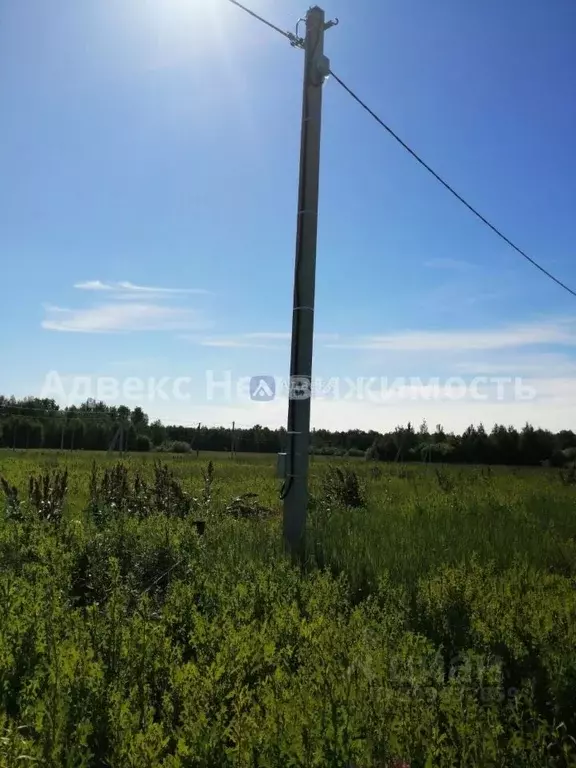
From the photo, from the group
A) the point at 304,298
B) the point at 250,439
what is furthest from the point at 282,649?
the point at 250,439

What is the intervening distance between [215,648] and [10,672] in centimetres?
97

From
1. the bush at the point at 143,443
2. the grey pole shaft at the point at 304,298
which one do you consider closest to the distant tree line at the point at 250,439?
the bush at the point at 143,443

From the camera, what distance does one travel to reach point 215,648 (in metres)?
3.16

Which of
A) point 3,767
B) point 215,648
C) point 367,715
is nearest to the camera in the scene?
point 3,767

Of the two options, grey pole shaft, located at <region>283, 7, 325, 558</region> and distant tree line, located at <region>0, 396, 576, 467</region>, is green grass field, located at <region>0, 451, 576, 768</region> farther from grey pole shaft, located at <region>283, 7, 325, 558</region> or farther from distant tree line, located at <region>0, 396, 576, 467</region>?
distant tree line, located at <region>0, 396, 576, 467</region>

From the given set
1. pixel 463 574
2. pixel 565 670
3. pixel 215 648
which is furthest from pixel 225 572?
pixel 565 670

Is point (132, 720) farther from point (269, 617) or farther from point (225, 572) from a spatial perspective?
point (225, 572)

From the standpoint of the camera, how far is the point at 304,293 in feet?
20.5

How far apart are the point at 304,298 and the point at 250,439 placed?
52.7m

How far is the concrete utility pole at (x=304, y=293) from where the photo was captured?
5.95 metres

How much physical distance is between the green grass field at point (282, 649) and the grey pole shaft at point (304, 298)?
0.44 m

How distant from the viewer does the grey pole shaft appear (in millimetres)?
5945

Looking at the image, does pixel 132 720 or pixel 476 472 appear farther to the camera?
pixel 476 472

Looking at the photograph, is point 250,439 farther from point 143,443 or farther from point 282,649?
point 282,649
